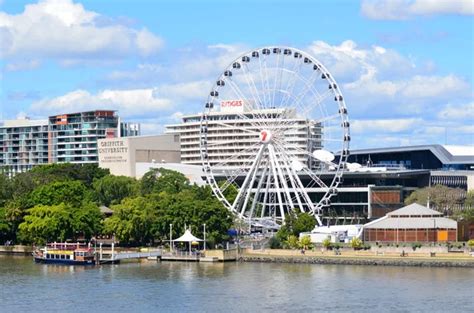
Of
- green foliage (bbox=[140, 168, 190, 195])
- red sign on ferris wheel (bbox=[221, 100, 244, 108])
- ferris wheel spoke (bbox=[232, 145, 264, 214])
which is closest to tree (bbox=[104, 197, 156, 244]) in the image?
ferris wheel spoke (bbox=[232, 145, 264, 214])

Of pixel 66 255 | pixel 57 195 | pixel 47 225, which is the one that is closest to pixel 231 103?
pixel 57 195

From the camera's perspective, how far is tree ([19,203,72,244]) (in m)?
110

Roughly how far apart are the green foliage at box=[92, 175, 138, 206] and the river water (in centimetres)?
4270

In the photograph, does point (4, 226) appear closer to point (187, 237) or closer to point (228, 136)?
point (187, 237)

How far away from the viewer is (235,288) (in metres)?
77.6

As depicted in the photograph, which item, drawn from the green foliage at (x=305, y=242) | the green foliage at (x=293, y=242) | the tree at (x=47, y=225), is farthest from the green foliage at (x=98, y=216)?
the green foliage at (x=305, y=242)

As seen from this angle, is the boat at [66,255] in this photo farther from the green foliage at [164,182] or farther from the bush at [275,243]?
the green foliage at [164,182]

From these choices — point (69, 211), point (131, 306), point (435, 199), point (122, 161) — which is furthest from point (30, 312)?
point (122, 161)

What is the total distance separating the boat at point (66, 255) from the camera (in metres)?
101

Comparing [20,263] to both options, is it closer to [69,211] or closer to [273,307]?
[69,211]

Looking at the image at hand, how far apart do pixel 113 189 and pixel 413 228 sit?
51303mm

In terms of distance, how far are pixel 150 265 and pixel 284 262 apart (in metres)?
11.2

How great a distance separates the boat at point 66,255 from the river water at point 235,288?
3.48 meters

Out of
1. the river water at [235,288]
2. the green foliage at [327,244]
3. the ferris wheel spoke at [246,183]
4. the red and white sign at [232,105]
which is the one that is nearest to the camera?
the river water at [235,288]
